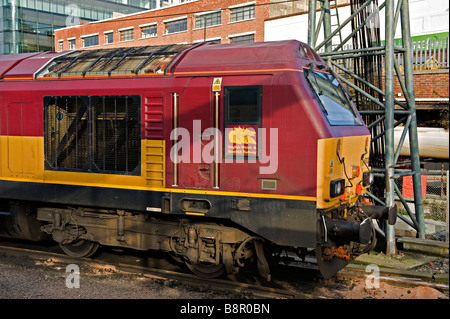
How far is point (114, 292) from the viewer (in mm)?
7902

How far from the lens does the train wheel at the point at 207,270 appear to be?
8609 millimetres

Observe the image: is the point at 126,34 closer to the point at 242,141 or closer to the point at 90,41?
the point at 90,41

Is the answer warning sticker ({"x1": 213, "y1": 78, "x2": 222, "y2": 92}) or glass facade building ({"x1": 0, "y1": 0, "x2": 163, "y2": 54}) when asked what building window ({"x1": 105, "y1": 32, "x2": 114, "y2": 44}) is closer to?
glass facade building ({"x1": 0, "y1": 0, "x2": 163, "y2": 54})

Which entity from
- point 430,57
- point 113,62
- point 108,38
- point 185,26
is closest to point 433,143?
point 430,57

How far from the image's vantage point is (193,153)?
26.0ft

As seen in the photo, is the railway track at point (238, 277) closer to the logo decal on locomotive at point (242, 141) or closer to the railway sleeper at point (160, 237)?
the railway sleeper at point (160, 237)

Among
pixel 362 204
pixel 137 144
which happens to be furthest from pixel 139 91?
pixel 362 204

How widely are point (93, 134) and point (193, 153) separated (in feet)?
6.51

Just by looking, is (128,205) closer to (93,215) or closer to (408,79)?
(93,215)

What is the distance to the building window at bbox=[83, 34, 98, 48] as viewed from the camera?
4984 cm

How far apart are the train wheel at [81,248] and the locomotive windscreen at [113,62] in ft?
10.5

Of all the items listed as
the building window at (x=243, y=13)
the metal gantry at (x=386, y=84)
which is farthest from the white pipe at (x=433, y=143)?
the building window at (x=243, y=13)

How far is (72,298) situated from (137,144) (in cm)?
261

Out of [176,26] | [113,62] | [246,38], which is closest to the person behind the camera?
[113,62]
